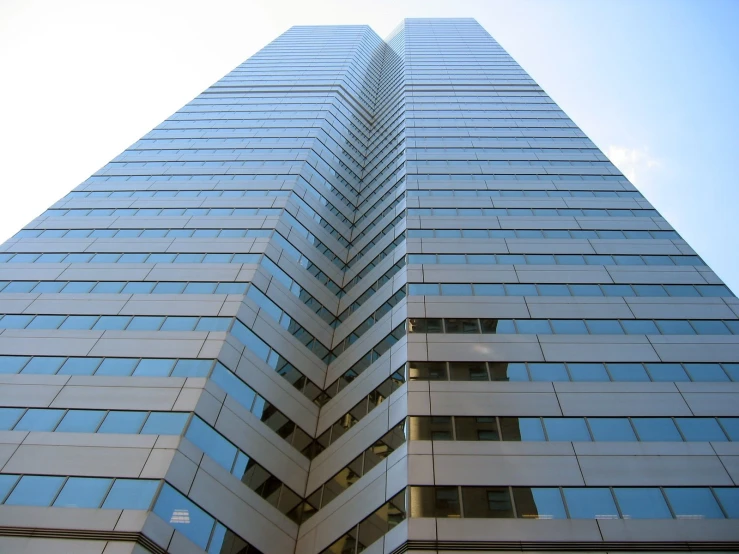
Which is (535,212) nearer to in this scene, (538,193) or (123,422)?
(538,193)

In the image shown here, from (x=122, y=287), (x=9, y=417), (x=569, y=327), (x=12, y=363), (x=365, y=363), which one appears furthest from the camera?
(x=122, y=287)

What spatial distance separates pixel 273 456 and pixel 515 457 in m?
9.48

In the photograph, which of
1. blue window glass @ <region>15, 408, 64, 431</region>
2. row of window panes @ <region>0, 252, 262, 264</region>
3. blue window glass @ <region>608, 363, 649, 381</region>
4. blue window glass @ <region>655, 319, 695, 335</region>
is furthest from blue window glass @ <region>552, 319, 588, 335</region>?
blue window glass @ <region>15, 408, 64, 431</region>

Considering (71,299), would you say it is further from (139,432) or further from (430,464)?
(430,464)

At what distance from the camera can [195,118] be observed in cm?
4828

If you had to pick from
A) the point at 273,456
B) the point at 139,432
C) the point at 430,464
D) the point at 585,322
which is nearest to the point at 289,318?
the point at 273,456

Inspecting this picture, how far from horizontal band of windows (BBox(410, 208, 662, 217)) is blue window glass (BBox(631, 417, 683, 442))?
1536cm

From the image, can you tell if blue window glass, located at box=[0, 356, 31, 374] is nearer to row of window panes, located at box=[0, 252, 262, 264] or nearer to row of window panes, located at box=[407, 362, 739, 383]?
row of window panes, located at box=[0, 252, 262, 264]

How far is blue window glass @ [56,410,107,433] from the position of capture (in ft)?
63.7

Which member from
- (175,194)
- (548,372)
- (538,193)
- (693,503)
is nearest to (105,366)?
(175,194)

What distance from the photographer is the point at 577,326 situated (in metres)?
24.2

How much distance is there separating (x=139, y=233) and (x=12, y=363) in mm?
11141

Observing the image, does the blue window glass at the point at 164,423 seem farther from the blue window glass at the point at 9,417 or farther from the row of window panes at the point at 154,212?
the row of window panes at the point at 154,212

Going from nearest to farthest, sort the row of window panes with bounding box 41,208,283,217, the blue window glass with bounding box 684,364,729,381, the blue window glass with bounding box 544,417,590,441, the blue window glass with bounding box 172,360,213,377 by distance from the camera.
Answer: the blue window glass with bounding box 544,417,590,441
the blue window glass with bounding box 172,360,213,377
the blue window glass with bounding box 684,364,729,381
the row of window panes with bounding box 41,208,283,217
